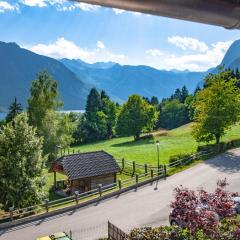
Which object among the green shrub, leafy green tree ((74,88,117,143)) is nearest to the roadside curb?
the green shrub

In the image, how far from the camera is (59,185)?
38.2 meters

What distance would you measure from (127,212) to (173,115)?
261 feet

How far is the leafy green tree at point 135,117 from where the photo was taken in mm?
76812

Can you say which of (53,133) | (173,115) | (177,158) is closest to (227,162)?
(177,158)

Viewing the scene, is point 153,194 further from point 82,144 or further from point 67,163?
point 82,144

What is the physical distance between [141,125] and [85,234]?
5469cm

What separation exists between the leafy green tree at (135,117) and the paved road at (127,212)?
41250mm

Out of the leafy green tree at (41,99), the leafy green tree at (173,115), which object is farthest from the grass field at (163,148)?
the leafy green tree at (173,115)

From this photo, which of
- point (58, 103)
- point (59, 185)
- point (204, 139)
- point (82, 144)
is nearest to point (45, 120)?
point (58, 103)

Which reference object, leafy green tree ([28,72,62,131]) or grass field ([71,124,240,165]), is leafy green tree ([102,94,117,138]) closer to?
grass field ([71,124,240,165])

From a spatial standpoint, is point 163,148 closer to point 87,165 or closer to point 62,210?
point 87,165

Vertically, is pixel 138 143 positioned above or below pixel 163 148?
below

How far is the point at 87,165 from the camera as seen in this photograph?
1394 inches

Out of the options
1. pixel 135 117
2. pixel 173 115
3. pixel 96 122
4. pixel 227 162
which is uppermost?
pixel 135 117
